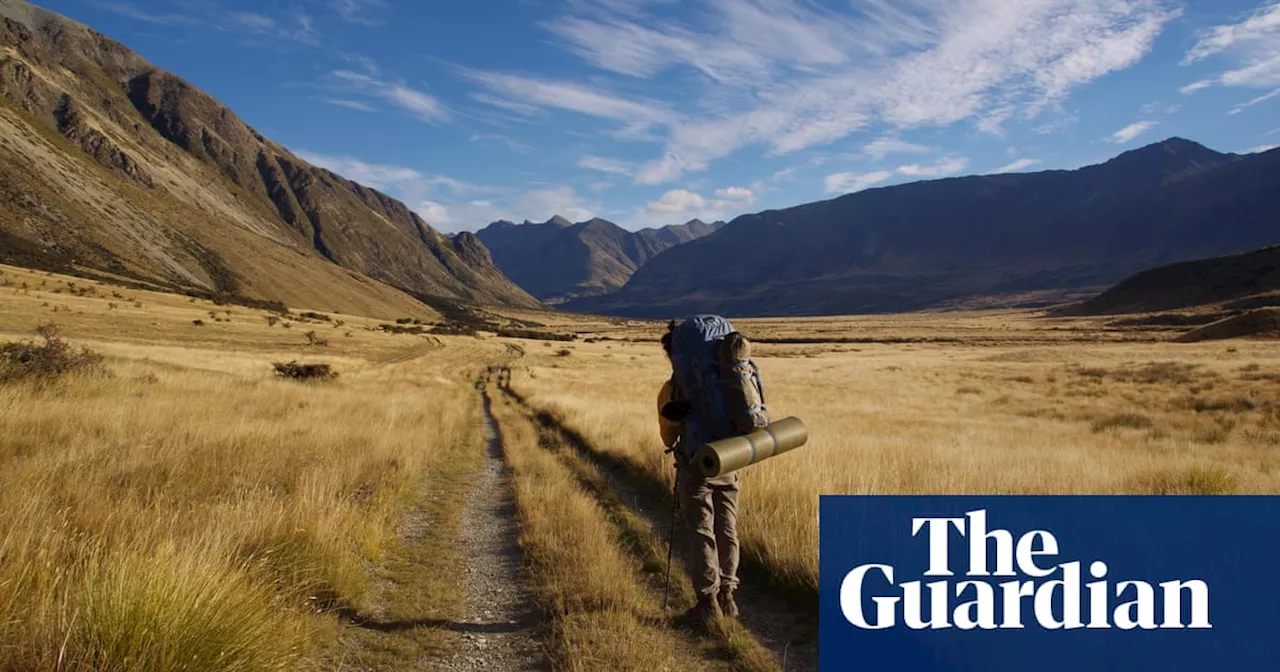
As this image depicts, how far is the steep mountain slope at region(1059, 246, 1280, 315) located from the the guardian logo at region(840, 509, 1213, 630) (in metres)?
137

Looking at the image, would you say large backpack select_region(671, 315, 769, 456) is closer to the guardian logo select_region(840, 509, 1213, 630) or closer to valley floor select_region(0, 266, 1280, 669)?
valley floor select_region(0, 266, 1280, 669)

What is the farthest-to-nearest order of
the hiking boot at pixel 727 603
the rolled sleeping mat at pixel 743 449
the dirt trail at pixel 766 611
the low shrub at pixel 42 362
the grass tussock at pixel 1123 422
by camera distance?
1. the grass tussock at pixel 1123 422
2. the low shrub at pixel 42 362
3. the hiking boot at pixel 727 603
4. the dirt trail at pixel 766 611
5. the rolled sleeping mat at pixel 743 449

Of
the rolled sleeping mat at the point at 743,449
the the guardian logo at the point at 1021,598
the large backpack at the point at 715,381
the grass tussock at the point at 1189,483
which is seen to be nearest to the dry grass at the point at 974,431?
the grass tussock at the point at 1189,483

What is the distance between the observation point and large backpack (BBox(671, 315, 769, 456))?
489cm

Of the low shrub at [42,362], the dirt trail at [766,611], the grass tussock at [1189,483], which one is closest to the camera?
the dirt trail at [766,611]

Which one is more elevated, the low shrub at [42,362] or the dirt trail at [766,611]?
the low shrub at [42,362]

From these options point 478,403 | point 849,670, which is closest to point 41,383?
point 478,403

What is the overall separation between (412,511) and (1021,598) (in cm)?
711

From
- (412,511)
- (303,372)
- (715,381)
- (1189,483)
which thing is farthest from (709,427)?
(303,372)

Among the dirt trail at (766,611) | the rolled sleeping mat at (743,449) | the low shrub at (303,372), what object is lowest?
the dirt trail at (766,611)

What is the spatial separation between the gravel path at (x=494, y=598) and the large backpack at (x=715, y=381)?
1.92m

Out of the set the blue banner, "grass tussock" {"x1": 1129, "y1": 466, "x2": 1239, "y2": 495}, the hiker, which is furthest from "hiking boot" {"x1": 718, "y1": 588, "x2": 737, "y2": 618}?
"grass tussock" {"x1": 1129, "y1": 466, "x2": 1239, "y2": 495}

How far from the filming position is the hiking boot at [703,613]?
16.6ft

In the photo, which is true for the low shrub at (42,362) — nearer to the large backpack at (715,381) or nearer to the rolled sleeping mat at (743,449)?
the large backpack at (715,381)
